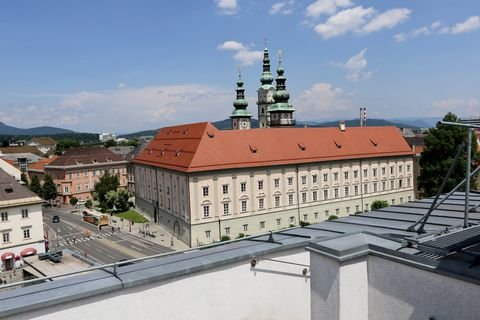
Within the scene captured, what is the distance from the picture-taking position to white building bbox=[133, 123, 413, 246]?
4672cm

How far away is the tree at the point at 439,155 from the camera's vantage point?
46963mm

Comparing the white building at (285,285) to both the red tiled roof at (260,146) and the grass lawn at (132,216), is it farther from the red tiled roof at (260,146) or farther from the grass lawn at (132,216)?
the grass lawn at (132,216)

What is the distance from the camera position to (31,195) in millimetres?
42656

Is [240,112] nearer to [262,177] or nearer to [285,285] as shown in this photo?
[262,177]

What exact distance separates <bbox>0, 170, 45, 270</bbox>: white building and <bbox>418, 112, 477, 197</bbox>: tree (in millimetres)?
44750

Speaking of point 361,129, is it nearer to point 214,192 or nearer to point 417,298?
point 214,192

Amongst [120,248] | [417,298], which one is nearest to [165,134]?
[120,248]

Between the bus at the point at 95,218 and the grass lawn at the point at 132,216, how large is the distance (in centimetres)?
347

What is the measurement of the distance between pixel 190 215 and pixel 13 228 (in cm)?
1816

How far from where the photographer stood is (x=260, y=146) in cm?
5191

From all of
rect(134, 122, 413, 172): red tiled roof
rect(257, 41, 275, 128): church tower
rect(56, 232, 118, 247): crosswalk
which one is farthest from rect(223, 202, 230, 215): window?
rect(257, 41, 275, 128): church tower

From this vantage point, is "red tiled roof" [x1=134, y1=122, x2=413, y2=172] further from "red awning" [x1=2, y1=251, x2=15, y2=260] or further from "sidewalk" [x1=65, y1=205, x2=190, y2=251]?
"red awning" [x1=2, y1=251, x2=15, y2=260]

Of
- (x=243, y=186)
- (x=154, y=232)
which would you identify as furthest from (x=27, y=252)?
(x=243, y=186)

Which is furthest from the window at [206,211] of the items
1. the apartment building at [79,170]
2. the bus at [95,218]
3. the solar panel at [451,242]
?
the apartment building at [79,170]
